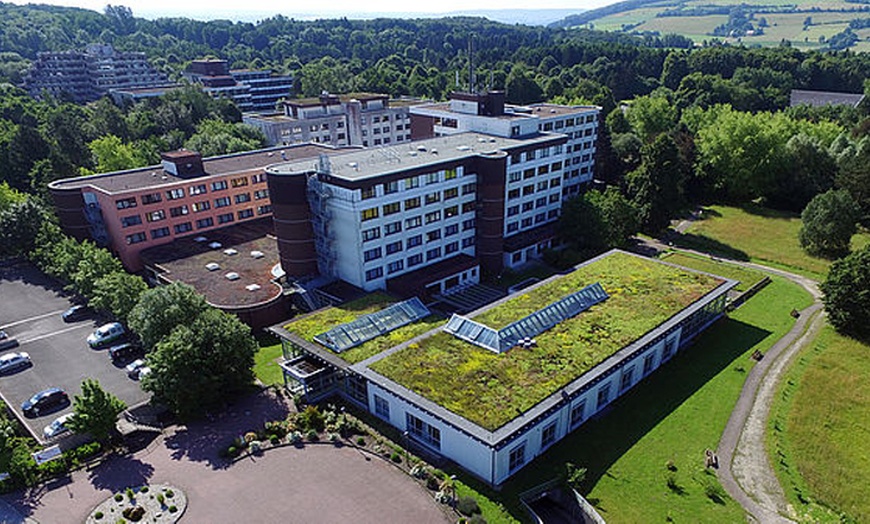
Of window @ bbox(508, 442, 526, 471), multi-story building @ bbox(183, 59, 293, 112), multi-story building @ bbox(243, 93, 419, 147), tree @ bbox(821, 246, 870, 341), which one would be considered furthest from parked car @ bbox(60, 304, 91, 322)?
multi-story building @ bbox(183, 59, 293, 112)

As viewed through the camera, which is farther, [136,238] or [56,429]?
[136,238]

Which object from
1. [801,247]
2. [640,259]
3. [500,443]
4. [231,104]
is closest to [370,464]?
[500,443]

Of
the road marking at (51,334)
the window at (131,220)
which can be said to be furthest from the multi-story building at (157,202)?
the road marking at (51,334)

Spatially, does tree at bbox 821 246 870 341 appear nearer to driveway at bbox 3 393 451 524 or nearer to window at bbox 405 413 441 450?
window at bbox 405 413 441 450

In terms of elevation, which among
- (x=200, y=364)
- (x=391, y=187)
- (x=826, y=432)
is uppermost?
(x=391, y=187)

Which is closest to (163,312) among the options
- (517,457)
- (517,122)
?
(517,457)

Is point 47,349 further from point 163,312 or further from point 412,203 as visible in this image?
point 412,203

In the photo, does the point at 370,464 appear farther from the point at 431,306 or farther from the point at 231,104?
the point at 231,104
